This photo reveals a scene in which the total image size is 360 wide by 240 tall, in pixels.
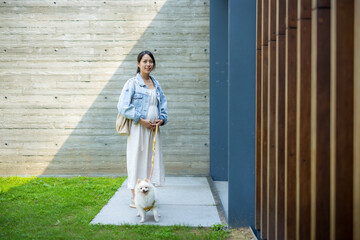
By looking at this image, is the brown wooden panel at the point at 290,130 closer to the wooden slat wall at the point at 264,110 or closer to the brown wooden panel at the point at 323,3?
the brown wooden panel at the point at 323,3

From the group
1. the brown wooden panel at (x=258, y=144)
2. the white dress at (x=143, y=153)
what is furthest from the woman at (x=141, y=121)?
the brown wooden panel at (x=258, y=144)

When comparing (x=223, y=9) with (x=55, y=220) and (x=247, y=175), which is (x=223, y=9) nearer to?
(x=247, y=175)

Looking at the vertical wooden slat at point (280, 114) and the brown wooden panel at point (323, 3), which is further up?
the brown wooden panel at point (323, 3)

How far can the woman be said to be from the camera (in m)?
4.28

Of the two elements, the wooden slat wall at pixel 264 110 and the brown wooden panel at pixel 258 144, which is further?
the brown wooden panel at pixel 258 144

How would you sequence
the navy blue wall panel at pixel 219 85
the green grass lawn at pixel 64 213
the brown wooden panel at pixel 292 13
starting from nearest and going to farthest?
1. the brown wooden panel at pixel 292 13
2. the green grass lawn at pixel 64 213
3. the navy blue wall panel at pixel 219 85

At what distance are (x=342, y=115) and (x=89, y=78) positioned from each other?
5342 millimetres

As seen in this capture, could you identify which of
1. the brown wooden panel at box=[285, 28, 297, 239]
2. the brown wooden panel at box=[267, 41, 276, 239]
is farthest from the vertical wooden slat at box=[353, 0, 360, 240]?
the brown wooden panel at box=[267, 41, 276, 239]

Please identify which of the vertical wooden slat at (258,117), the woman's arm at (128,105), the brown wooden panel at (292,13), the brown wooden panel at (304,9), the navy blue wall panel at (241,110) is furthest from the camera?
the woman's arm at (128,105)

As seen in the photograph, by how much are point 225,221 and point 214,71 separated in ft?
9.58

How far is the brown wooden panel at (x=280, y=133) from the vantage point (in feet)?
8.15

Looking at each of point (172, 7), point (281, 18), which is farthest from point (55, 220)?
point (172, 7)

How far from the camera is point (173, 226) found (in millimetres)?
3650

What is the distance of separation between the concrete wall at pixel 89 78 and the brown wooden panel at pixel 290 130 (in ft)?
13.4
